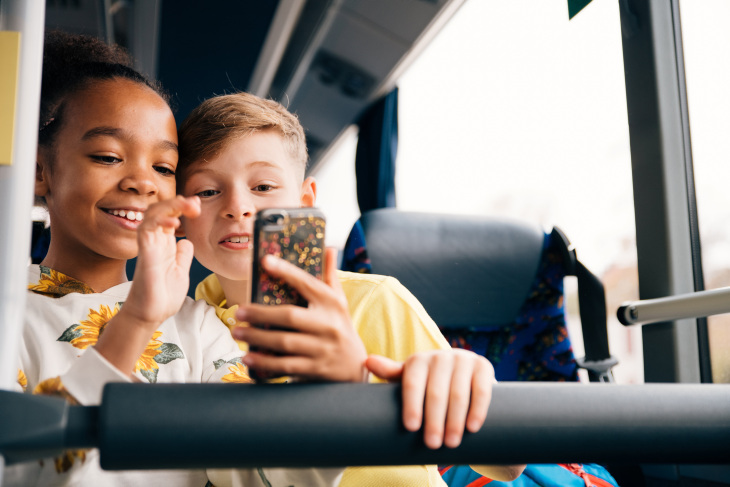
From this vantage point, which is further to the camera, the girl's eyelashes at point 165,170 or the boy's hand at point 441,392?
the girl's eyelashes at point 165,170

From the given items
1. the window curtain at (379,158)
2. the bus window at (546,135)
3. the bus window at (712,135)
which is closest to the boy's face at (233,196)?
the bus window at (546,135)

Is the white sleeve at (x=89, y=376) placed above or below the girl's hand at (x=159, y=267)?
below

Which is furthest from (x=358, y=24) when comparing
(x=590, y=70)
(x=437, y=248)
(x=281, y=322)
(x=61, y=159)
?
(x=281, y=322)

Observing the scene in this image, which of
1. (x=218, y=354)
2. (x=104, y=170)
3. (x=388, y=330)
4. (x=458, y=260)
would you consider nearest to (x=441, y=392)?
(x=388, y=330)

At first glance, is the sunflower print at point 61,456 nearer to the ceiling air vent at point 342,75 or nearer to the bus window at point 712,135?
the bus window at point 712,135

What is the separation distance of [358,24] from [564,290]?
2.00m

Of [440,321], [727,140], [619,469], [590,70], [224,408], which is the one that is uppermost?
[590,70]

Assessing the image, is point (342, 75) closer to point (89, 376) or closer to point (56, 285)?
point (56, 285)

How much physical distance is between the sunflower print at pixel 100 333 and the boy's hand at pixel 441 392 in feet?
1.48

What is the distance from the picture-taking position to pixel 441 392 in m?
0.43

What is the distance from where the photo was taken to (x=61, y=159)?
89cm

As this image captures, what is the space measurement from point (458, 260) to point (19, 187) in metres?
1.06

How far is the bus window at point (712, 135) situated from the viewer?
129 centimetres

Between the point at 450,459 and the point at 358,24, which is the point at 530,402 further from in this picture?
the point at 358,24
